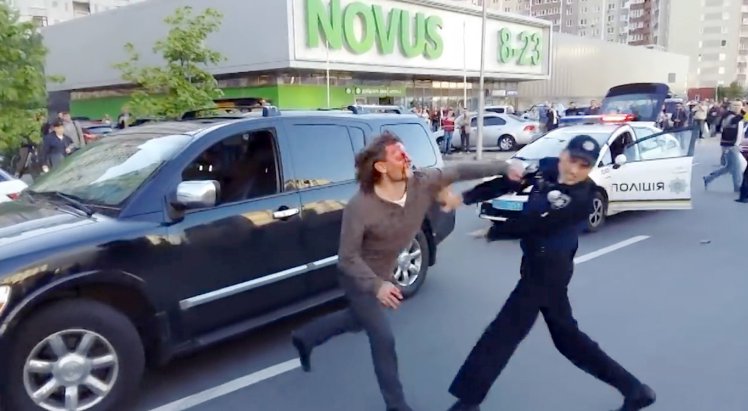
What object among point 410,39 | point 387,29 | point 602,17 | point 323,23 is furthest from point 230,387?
point 602,17

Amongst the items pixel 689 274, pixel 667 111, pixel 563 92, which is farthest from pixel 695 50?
pixel 689 274

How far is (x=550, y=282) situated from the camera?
285cm

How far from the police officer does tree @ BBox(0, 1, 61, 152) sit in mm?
10166

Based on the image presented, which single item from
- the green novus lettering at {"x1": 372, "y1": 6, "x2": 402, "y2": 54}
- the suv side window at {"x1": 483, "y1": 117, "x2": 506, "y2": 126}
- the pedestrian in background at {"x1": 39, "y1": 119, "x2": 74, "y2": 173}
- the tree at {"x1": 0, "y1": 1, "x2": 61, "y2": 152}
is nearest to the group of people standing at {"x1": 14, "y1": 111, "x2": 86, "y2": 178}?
the pedestrian in background at {"x1": 39, "y1": 119, "x2": 74, "y2": 173}

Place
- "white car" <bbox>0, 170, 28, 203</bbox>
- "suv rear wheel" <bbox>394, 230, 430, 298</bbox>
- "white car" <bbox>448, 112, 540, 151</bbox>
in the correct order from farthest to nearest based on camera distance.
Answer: "white car" <bbox>448, 112, 540, 151</bbox> < "white car" <bbox>0, 170, 28, 203</bbox> < "suv rear wheel" <bbox>394, 230, 430, 298</bbox>

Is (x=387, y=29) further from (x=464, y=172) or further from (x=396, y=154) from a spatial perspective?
(x=396, y=154)

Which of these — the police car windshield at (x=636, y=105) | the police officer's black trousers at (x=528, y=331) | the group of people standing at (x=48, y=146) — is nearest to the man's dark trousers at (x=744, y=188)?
the police officer's black trousers at (x=528, y=331)

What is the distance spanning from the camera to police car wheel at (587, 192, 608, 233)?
295 inches

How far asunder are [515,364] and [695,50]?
105237mm

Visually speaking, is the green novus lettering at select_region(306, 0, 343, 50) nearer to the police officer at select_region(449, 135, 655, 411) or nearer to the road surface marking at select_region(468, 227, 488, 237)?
the road surface marking at select_region(468, 227, 488, 237)

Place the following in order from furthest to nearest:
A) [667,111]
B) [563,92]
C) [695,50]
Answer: [695,50] → [563,92] → [667,111]

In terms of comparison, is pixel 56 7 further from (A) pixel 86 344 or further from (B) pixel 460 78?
(A) pixel 86 344

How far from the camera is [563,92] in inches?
1871

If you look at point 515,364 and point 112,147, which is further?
point 112,147
